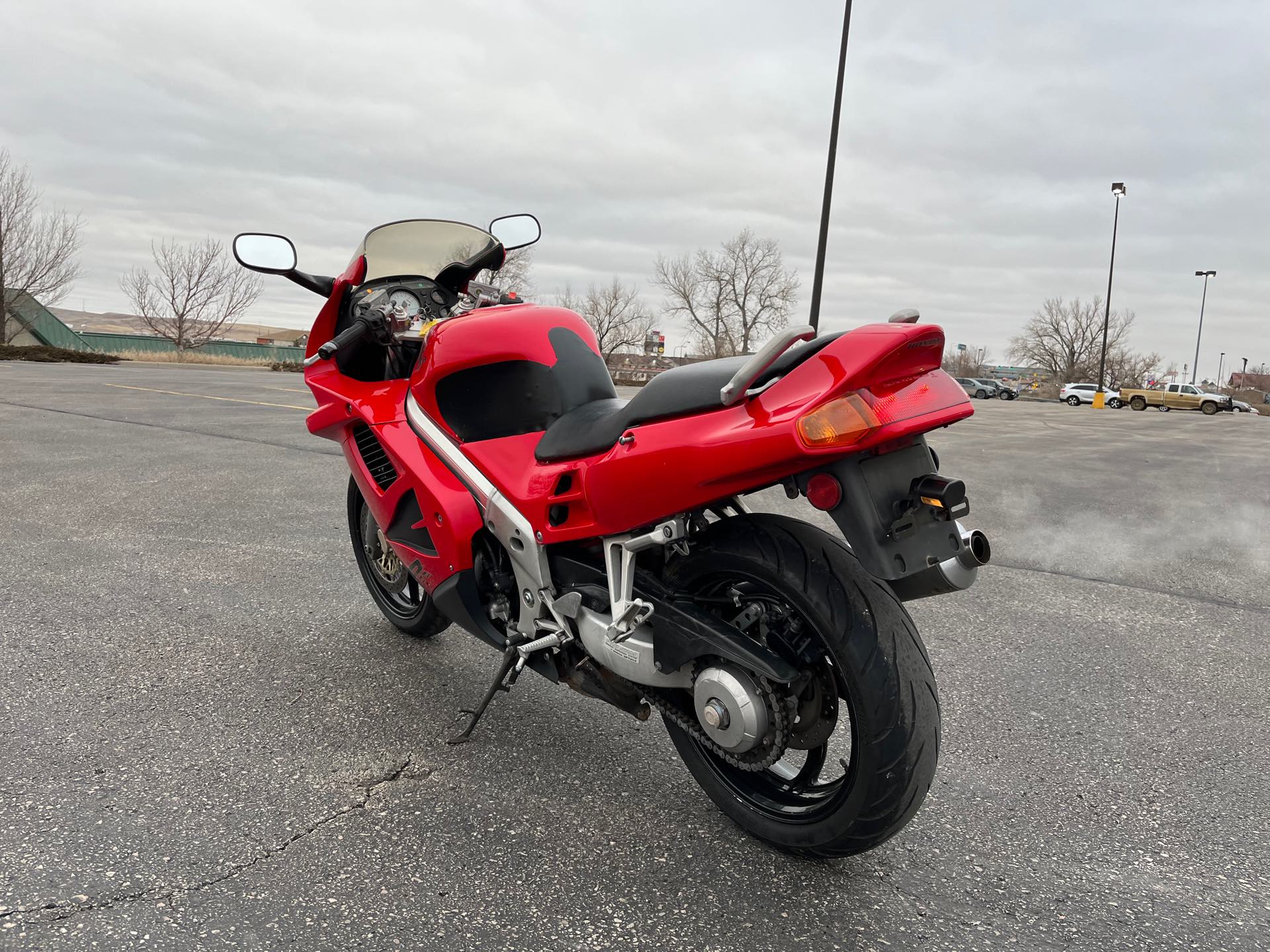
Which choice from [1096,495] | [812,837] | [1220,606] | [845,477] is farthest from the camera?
[1096,495]

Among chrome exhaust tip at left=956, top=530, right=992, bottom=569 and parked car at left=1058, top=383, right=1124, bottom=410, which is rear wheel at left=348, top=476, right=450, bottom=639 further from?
parked car at left=1058, top=383, right=1124, bottom=410

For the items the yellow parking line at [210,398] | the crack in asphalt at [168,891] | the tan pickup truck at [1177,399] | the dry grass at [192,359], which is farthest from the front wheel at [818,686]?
the tan pickup truck at [1177,399]

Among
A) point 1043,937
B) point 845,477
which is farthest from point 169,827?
point 1043,937

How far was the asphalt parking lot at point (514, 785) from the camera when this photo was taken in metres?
1.98

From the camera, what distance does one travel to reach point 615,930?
6.38 feet

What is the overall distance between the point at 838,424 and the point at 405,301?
2.12 metres

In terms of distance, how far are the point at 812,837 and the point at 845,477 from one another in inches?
35.5

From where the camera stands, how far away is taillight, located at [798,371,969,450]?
177cm

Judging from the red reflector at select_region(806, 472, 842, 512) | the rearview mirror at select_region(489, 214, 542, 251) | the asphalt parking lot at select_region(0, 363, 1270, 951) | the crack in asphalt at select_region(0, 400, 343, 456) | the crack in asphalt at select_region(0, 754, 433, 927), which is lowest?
the crack in asphalt at select_region(0, 754, 433, 927)

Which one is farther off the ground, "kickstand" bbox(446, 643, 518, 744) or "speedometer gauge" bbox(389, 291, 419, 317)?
"speedometer gauge" bbox(389, 291, 419, 317)

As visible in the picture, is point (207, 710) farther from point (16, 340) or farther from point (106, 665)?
point (16, 340)

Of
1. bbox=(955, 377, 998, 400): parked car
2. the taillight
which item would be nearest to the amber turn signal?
the taillight

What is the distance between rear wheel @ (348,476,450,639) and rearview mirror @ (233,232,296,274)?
2.86ft

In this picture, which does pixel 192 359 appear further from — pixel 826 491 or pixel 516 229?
pixel 826 491
